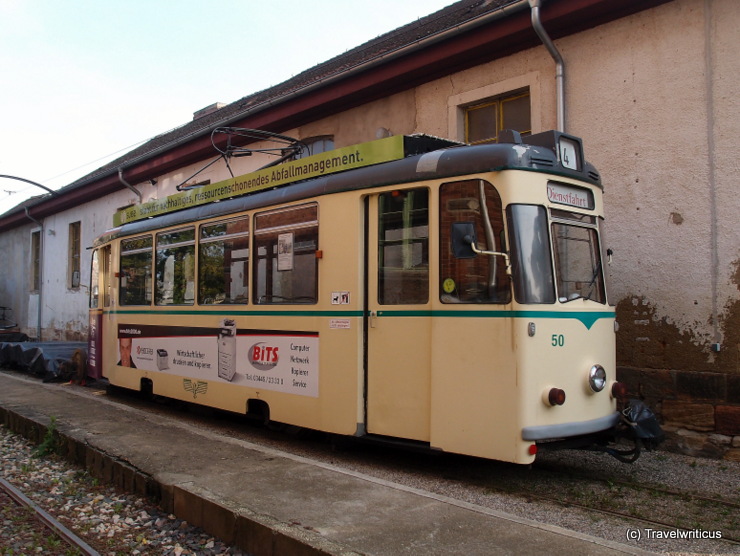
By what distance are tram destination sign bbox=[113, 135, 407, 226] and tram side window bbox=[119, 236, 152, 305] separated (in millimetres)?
494

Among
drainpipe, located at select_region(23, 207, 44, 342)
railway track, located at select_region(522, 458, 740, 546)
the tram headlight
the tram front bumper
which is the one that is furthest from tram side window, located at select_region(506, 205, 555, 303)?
drainpipe, located at select_region(23, 207, 44, 342)

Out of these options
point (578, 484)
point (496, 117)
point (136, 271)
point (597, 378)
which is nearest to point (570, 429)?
point (597, 378)

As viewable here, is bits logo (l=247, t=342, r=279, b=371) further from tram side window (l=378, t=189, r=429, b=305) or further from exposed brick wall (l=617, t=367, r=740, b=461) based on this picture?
exposed brick wall (l=617, t=367, r=740, b=461)

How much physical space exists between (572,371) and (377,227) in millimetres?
2108

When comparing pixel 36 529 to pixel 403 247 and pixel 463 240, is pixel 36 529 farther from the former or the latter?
pixel 463 240

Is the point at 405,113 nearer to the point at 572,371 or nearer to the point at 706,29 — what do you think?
the point at 706,29

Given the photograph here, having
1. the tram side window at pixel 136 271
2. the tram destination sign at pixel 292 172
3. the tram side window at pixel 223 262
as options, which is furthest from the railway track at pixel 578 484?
the tram side window at pixel 136 271

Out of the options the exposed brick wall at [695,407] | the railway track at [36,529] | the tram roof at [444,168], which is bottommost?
the railway track at [36,529]

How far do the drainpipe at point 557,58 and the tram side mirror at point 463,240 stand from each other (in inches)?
150

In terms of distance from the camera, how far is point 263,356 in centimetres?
724

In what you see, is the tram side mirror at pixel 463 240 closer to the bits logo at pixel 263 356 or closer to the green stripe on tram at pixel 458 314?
the green stripe on tram at pixel 458 314

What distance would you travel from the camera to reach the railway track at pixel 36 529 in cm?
462

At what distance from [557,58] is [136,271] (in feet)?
21.4

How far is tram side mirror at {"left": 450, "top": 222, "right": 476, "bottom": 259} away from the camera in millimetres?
5262
